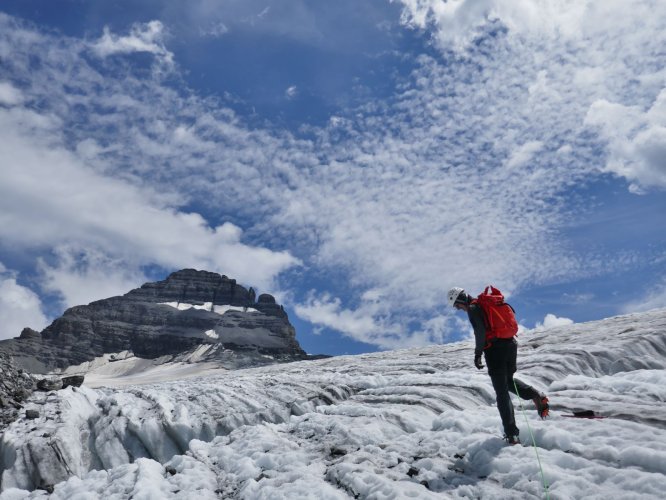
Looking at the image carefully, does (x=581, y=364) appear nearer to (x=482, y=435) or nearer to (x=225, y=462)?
(x=482, y=435)

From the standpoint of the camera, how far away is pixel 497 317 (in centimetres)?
906

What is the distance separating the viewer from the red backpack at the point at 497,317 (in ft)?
29.6

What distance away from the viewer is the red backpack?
9.02 meters

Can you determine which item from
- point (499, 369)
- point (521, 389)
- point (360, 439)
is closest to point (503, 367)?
point (499, 369)

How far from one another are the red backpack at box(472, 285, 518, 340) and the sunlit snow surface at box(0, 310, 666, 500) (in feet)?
5.72

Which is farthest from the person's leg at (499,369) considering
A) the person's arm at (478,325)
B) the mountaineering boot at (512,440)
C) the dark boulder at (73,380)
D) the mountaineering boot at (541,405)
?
the dark boulder at (73,380)

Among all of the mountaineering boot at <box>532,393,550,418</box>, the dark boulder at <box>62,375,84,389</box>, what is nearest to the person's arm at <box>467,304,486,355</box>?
the mountaineering boot at <box>532,393,550,418</box>

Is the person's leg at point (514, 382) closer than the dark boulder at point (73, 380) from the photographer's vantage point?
Yes

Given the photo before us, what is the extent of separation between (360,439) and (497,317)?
3.79m

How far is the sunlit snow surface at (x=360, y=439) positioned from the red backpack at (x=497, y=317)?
5.72ft

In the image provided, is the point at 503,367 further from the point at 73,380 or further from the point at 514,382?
the point at 73,380

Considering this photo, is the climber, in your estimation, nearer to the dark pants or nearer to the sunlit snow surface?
the dark pants

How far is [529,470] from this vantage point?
24.3ft

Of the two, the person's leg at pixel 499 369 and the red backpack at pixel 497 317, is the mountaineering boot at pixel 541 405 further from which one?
the red backpack at pixel 497 317
